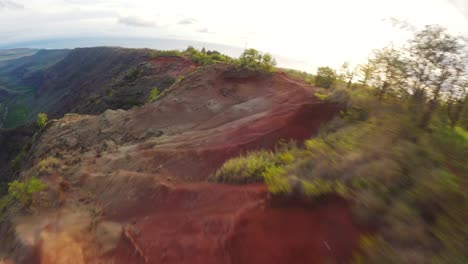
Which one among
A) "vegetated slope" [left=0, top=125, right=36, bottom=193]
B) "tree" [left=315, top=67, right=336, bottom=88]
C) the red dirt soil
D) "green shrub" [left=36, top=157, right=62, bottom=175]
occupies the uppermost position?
"tree" [left=315, top=67, right=336, bottom=88]

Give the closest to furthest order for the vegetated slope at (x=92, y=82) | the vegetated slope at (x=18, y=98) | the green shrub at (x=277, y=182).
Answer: the green shrub at (x=277, y=182) → the vegetated slope at (x=92, y=82) → the vegetated slope at (x=18, y=98)

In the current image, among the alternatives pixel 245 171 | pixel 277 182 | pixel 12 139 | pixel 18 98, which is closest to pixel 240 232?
pixel 277 182

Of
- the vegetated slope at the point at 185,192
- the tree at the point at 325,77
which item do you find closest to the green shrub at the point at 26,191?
the vegetated slope at the point at 185,192

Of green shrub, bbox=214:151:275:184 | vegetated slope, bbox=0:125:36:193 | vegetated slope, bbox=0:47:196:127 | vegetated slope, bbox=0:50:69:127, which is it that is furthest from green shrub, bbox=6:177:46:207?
vegetated slope, bbox=0:50:69:127

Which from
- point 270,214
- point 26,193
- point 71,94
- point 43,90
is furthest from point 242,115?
point 43,90

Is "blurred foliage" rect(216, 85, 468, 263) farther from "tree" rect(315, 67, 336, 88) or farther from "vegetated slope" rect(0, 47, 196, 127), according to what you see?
"vegetated slope" rect(0, 47, 196, 127)

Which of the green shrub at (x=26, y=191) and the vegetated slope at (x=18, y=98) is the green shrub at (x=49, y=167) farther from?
the vegetated slope at (x=18, y=98)
